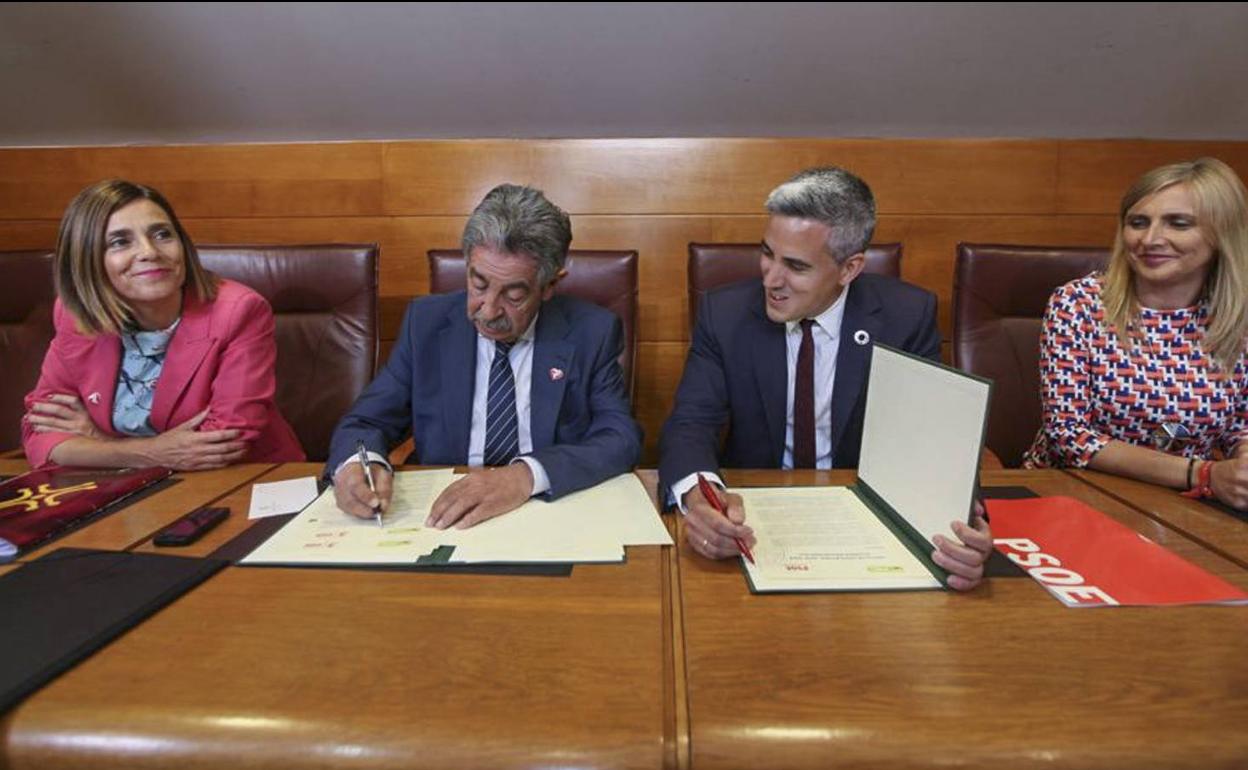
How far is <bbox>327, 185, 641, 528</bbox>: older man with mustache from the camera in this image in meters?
1.46

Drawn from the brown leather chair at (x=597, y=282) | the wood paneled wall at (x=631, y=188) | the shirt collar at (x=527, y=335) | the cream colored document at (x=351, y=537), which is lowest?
the cream colored document at (x=351, y=537)

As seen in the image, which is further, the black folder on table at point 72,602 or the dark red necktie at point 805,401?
the dark red necktie at point 805,401

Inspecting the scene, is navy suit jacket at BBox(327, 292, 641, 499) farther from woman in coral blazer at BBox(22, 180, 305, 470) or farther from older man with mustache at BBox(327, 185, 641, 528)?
woman in coral blazer at BBox(22, 180, 305, 470)

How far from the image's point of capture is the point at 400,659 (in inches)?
29.3

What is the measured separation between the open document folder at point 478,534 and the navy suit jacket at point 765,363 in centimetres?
44

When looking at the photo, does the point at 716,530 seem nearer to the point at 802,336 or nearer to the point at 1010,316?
the point at 802,336

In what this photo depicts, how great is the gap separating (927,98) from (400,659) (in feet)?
7.11

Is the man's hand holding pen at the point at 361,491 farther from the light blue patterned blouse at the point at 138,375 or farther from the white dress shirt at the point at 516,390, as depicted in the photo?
the light blue patterned blouse at the point at 138,375

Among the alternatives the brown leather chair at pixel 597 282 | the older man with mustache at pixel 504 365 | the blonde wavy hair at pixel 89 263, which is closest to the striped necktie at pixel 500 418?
the older man with mustache at pixel 504 365

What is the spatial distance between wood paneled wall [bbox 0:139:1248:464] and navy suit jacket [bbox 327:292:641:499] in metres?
0.95

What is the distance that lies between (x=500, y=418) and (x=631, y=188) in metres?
1.19

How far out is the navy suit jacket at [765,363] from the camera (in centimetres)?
159

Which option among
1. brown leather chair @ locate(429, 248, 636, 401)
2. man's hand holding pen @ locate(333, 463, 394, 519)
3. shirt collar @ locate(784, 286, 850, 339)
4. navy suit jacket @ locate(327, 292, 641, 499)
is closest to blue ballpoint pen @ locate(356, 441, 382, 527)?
man's hand holding pen @ locate(333, 463, 394, 519)

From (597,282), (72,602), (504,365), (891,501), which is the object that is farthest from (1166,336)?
(72,602)
